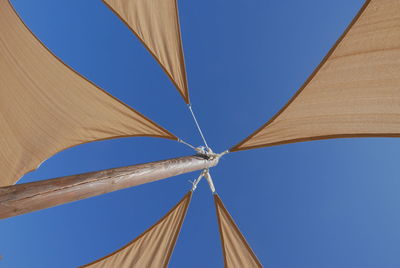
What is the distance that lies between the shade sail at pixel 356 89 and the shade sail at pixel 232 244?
104cm

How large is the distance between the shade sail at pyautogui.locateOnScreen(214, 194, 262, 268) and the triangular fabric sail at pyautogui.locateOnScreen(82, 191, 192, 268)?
415 mm

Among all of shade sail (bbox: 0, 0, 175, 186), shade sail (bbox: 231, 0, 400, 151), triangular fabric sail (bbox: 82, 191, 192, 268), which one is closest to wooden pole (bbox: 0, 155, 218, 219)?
shade sail (bbox: 231, 0, 400, 151)

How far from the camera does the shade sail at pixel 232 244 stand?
3123 millimetres

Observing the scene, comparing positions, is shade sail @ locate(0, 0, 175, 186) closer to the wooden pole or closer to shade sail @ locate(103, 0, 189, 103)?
shade sail @ locate(103, 0, 189, 103)

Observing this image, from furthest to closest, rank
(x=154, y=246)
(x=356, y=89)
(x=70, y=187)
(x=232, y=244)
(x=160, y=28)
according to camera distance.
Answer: (x=154, y=246), (x=232, y=244), (x=160, y=28), (x=356, y=89), (x=70, y=187)

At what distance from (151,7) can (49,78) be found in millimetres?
1286

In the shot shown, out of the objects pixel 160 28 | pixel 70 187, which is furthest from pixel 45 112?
pixel 70 187

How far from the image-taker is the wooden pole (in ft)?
3.51

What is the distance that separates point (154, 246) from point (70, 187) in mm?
2414

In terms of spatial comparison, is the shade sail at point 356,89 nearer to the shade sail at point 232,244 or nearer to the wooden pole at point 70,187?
the shade sail at point 232,244

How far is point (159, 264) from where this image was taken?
340 cm

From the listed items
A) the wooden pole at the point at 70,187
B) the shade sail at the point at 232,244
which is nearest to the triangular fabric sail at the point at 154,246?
the shade sail at the point at 232,244

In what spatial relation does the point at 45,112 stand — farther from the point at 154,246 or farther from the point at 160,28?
the point at 154,246

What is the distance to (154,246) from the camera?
3418 millimetres
